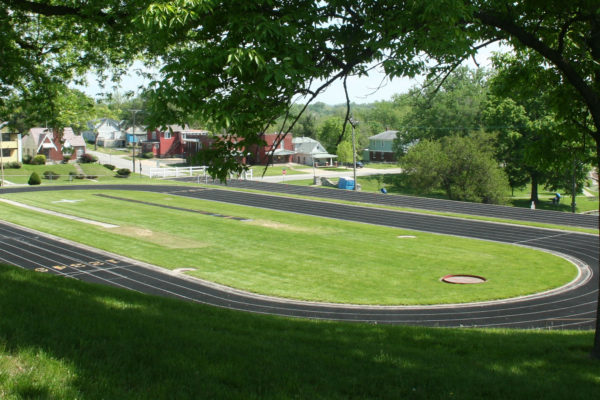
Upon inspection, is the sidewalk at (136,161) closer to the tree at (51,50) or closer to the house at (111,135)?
the house at (111,135)

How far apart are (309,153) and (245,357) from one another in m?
96.8

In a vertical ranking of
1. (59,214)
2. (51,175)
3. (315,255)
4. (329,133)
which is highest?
(329,133)

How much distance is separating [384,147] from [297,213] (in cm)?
6732

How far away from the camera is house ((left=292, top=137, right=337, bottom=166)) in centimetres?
10256

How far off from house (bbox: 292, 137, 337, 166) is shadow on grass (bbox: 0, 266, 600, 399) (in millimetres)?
92971

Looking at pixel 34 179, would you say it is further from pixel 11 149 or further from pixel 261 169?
pixel 261 169

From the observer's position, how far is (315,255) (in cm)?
3059

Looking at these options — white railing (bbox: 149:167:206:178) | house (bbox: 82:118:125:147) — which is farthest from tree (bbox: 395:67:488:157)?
house (bbox: 82:118:125:147)

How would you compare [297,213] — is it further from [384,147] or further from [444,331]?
[384,147]

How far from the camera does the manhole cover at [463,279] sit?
25.5m

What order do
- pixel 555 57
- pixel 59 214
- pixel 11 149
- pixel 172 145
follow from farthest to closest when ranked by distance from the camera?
pixel 172 145
pixel 11 149
pixel 59 214
pixel 555 57

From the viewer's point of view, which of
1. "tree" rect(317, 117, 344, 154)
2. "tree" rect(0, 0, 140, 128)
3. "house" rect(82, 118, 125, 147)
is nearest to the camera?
"tree" rect(0, 0, 140, 128)

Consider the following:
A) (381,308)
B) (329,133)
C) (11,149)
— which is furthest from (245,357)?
(329,133)

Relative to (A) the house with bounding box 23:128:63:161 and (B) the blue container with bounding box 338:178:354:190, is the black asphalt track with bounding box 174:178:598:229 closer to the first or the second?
(B) the blue container with bounding box 338:178:354:190
